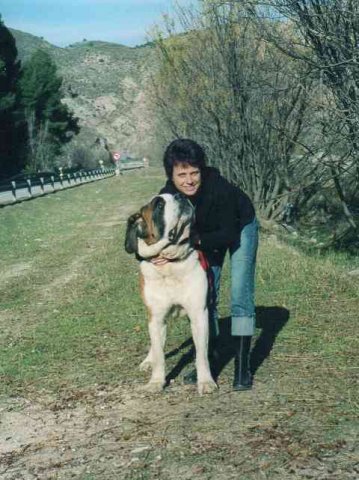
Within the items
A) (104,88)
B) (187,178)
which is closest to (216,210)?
(187,178)

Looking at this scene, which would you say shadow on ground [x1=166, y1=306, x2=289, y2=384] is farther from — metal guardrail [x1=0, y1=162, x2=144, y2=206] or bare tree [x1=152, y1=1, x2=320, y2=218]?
metal guardrail [x1=0, y1=162, x2=144, y2=206]

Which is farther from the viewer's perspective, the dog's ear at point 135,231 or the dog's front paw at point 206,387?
the dog's front paw at point 206,387

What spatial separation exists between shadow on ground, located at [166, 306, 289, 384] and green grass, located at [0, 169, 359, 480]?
0.03m

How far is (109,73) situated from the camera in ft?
→ 484

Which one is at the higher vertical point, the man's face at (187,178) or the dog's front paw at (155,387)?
the man's face at (187,178)

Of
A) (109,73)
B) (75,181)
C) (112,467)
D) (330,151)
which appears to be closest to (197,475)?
(112,467)

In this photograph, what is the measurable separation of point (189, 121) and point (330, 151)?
5.60 metres

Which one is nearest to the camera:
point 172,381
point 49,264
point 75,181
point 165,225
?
point 165,225

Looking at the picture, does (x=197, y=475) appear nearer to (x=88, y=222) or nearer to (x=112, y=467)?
(x=112, y=467)

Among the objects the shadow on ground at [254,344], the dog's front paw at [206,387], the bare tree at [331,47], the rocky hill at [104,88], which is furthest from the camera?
the rocky hill at [104,88]

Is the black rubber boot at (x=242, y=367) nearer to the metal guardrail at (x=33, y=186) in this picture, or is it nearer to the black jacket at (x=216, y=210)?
the black jacket at (x=216, y=210)

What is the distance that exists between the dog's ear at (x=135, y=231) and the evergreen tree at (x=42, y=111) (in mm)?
52073

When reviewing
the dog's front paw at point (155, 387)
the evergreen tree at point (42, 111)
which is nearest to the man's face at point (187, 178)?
the dog's front paw at point (155, 387)

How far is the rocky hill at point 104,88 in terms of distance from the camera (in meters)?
122
